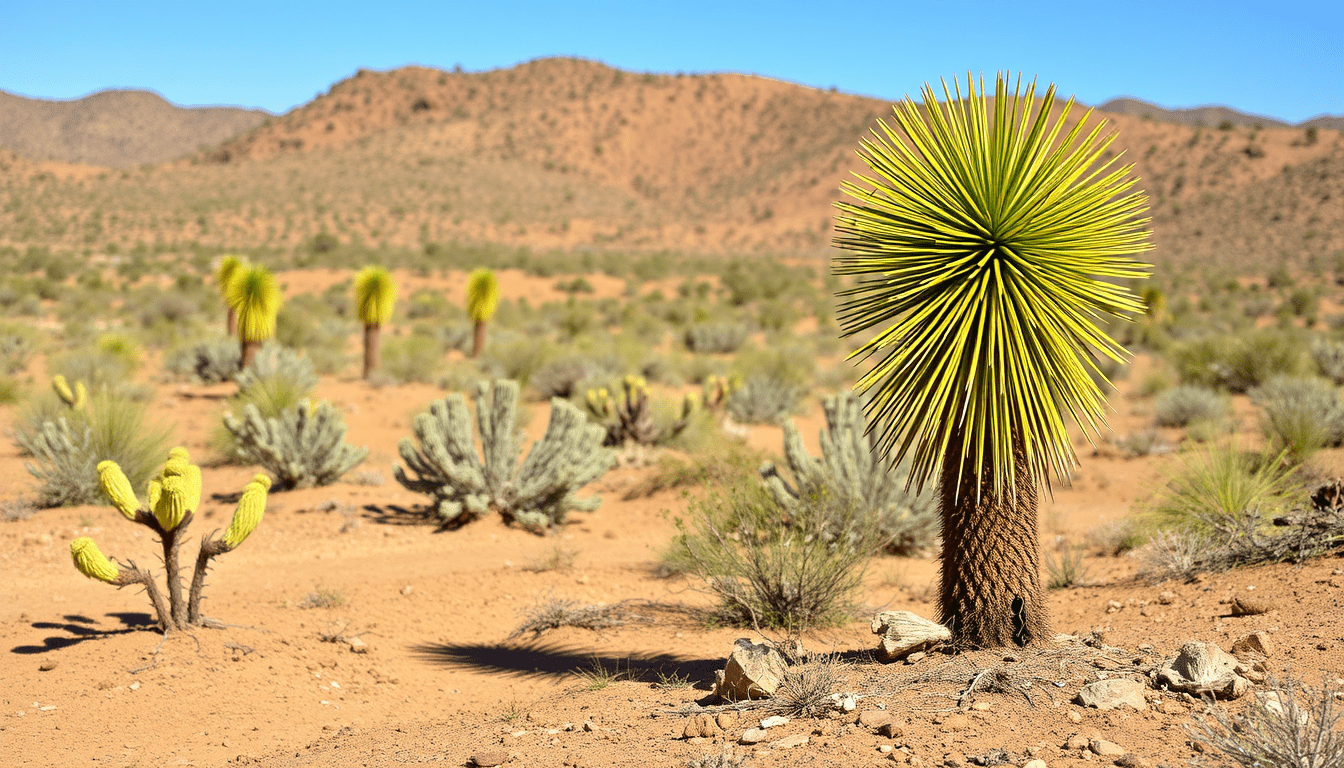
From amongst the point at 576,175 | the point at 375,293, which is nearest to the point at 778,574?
the point at 375,293

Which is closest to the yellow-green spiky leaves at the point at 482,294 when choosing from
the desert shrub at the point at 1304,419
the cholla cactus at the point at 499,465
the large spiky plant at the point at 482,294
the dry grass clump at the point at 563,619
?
the large spiky plant at the point at 482,294

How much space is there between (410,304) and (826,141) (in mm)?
52344

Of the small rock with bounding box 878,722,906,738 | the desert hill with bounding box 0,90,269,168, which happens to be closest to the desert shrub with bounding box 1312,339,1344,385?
the small rock with bounding box 878,722,906,738

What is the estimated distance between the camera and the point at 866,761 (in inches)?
129

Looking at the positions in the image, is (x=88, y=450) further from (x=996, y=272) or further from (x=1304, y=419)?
(x=1304, y=419)

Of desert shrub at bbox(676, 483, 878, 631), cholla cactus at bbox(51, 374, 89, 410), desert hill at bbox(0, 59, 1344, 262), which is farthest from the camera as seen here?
desert hill at bbox(0, 59, 1344, 262)

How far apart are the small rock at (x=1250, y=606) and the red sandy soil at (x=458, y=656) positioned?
62 mm

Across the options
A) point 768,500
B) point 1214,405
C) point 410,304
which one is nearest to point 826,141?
point 410,304

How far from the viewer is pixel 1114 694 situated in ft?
11.7

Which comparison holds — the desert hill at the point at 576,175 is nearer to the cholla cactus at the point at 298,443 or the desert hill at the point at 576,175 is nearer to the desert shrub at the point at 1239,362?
the desert shrub at the point at 1239,362

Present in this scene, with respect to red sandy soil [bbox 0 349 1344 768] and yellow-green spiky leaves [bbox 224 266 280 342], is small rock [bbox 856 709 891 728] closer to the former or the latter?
red sandy soil [bbox 0 349 1344 768]

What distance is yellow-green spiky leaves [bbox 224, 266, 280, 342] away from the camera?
13.6 m

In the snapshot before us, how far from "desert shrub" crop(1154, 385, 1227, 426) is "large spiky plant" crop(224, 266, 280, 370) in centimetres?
1447

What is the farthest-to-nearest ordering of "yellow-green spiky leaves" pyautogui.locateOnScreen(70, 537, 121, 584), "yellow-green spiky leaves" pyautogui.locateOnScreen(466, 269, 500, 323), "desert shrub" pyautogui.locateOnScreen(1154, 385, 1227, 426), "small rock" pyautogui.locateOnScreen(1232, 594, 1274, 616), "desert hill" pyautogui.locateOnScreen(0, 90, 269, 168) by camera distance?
"desert hill" pyautogui.locateOnScreen(0, 90, 269, 168) < "yellow-green spiky leaves" pyautogui.locateOnScreen(466, 269, 500, 323) < "desert shrub" pyautogui.locateOnScreen(1154, 385, 1227, 426) < "yellow-green spiky leaves" pyautogui.locateOnScreen(70, 537, 121, 584) < "small rock" pyautogui.locateOnScreen(1232, 594, 1274, 616)
